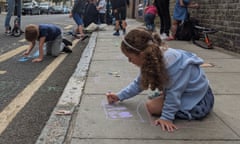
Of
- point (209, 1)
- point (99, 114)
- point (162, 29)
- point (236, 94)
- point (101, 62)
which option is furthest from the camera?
point (162, 29)

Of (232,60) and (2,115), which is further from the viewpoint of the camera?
(232,60)

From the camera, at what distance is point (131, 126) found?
3.53 m

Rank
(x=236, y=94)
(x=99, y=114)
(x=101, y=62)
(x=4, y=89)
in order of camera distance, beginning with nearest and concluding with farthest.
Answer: (x=99, y=114) → (x=236, y=94) → (x=4, y=89) → (x=101, y=62)

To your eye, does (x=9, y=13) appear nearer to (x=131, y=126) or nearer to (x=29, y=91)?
(x=29, y=91)

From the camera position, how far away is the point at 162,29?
1139cm

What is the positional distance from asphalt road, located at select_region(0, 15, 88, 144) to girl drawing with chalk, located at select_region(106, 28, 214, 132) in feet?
3.74

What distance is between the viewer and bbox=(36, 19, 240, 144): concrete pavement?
3.25 m

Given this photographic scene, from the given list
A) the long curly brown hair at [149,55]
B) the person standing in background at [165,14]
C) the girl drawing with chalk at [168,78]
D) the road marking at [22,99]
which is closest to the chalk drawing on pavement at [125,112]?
the girl drawing with chalk at [168,78]

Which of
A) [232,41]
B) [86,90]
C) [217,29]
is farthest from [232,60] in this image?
[86,90]

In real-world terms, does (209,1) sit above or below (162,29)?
above

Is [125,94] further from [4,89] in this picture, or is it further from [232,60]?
[232,60]

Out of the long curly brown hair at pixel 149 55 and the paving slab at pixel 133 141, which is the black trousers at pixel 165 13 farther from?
the paving slab at pixel 133 141

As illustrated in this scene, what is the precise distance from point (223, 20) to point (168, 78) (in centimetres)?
594

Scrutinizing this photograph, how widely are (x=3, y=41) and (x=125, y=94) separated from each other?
702 centimetres
